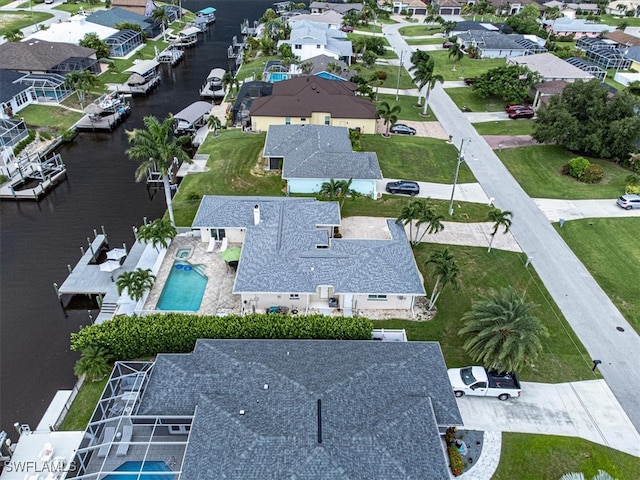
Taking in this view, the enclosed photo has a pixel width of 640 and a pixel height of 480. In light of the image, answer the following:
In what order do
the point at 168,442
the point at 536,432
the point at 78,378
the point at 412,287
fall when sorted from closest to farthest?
the point at 168,442 < the point at 536,432 < the point at 78,378 < the point at 412,287

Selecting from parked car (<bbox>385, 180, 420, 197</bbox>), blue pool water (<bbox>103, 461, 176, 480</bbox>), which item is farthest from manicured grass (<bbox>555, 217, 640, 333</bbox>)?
blue pool water (<bbox>103, 461, 176, 480</bbox>)

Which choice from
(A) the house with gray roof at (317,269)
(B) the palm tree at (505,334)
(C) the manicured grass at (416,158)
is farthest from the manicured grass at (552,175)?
(B) the palm tree at (505,334)

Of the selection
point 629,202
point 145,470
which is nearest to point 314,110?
point 629,202

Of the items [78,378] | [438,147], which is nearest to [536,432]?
[78,378]

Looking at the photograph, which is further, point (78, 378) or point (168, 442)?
point (78, 378)

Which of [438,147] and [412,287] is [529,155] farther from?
[412,287]

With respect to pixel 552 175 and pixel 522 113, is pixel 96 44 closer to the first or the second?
pixel 522 113

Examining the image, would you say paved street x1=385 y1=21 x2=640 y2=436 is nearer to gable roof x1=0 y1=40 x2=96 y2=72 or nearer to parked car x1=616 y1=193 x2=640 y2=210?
parked car x1=616 y1=193 x2=640 y2=210
